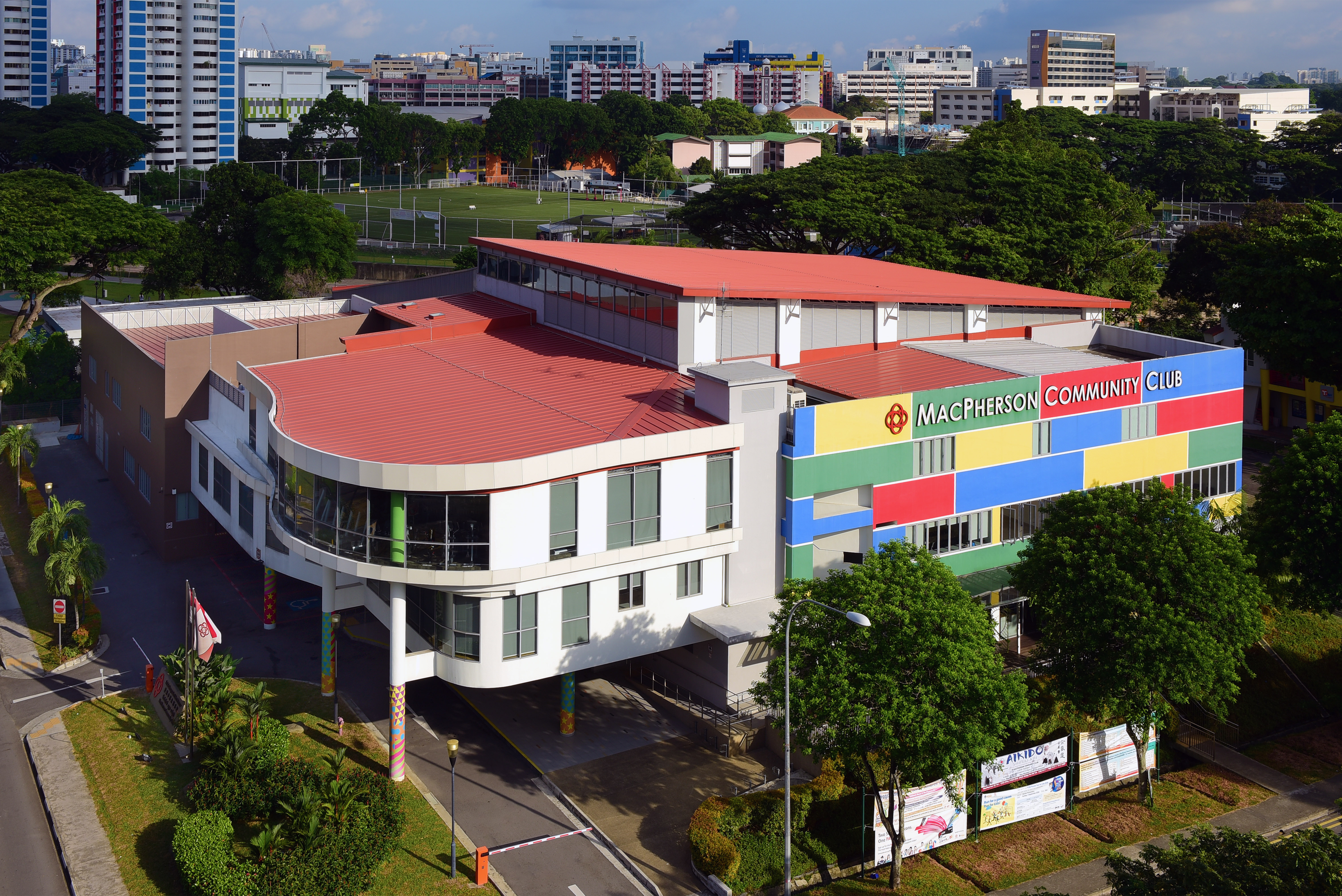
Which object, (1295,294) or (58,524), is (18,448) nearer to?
(58,524)

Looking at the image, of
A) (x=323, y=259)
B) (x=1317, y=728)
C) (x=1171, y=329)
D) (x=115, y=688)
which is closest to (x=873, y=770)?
(x=1317, y=728)

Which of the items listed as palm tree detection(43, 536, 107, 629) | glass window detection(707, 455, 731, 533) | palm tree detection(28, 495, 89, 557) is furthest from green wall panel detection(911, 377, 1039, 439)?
palm tree detection(28, 495, 89, 557)

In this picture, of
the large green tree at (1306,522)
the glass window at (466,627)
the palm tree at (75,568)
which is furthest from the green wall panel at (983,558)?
the palm tree at (75,568)

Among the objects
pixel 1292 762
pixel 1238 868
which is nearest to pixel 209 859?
pixel 1238 868

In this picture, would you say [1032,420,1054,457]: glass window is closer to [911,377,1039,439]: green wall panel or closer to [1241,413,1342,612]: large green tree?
[911,377,1039,439]: green wall panel

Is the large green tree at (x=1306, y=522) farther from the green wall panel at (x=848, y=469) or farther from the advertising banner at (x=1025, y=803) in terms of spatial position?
the green wall panel at (x=848, y=469)

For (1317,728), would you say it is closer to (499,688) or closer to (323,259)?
(499,688)
